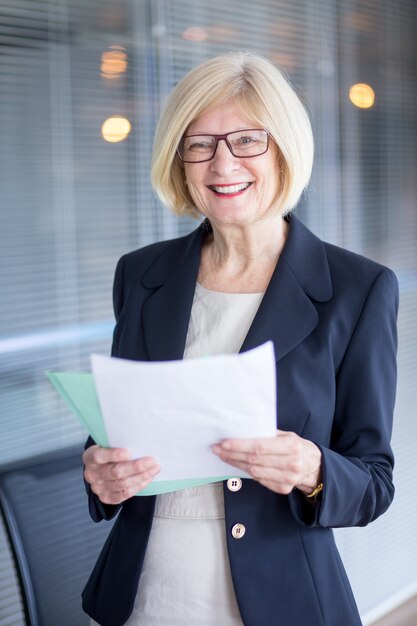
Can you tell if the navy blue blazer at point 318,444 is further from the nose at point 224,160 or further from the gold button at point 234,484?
the nose at point 224,160

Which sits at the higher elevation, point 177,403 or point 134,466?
point 177,403

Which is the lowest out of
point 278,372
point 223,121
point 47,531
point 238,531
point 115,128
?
point 47,531

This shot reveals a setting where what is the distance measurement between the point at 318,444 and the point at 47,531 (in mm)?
719

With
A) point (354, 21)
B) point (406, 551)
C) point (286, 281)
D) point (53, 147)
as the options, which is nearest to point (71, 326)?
point (53, 147)

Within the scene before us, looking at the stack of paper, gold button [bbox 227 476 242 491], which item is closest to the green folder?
the stack of paper

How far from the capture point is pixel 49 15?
2.33m

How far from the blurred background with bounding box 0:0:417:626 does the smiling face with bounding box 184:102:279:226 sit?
489 millimetres

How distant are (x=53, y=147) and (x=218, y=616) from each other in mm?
1479

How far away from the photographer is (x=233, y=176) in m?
1.49

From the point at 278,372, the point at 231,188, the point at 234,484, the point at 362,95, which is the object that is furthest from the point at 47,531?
the point at 362,95

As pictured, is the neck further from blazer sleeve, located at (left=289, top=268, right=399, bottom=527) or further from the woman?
blazer sleeve, located at (left=289, top=268, right=399, bottom=527)

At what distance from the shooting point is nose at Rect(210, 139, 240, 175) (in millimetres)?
1482

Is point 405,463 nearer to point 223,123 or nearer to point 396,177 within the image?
point 396,177

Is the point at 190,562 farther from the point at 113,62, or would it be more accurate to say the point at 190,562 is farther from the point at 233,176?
the point at 113,62
